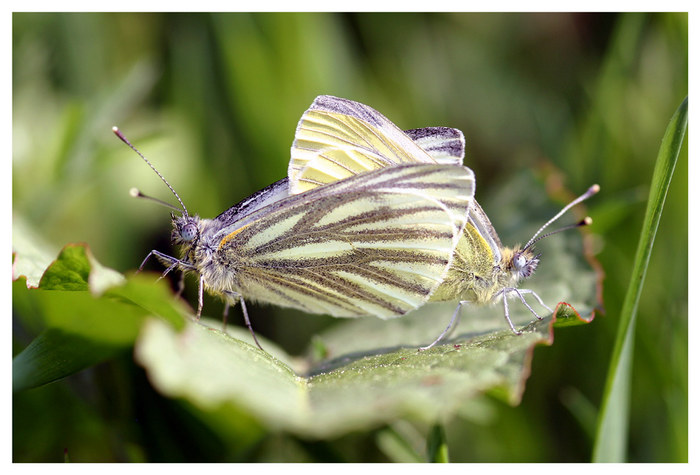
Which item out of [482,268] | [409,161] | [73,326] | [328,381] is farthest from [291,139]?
[328,381]

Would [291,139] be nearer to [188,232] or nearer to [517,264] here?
[188,232]

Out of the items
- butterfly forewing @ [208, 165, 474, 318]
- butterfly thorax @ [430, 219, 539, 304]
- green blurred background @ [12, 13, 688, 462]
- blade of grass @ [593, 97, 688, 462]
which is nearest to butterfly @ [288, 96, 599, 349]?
butterfly thorax @ [430, 219, 539, 304]

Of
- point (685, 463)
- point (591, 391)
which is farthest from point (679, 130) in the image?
point (591, 391)

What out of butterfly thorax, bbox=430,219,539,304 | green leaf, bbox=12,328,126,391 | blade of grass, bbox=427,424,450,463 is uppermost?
butterfly thorax, bbox=430,219,539,304

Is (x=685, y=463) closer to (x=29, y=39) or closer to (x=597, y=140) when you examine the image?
(x=597, y=140)

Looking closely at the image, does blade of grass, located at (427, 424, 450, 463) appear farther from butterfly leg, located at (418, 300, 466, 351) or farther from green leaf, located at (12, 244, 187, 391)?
green leaf, located at (12, 244, 187, 391)

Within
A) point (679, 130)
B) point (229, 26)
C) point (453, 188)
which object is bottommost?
point (453, 188)

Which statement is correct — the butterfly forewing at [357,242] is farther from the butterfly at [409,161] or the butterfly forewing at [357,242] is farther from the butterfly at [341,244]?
the butterfly at [409,161]
